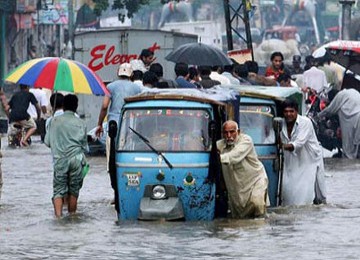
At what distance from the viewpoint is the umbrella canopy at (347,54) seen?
28516 millimetres

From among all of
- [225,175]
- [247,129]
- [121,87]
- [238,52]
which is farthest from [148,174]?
[238,52]

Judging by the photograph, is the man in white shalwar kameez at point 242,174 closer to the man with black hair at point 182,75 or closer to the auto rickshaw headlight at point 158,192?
the auto rickshaw headlight at point 158,192

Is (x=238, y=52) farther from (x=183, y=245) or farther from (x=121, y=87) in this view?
(x=183, y=245)

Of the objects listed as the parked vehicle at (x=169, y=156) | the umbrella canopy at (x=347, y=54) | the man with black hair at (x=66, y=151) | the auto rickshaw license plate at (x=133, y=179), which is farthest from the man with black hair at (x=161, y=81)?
the umbrella canopy at (x=347, y=54)

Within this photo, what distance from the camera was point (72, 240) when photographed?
49.4ft

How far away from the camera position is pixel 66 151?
671 inches

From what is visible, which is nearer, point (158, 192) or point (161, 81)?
point (158, 192)

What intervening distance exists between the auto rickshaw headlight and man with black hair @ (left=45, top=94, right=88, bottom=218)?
1.38 metres

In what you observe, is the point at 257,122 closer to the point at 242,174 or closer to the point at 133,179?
the point at 242,174

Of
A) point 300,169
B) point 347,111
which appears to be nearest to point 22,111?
point 347,111

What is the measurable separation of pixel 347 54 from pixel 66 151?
12708 mm

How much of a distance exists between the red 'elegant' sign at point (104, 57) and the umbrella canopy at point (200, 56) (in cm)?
348

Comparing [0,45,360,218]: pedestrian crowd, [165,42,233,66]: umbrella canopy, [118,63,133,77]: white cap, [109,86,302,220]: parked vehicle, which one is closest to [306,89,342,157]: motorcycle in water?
[165,42,233,66]: umbrella canopy

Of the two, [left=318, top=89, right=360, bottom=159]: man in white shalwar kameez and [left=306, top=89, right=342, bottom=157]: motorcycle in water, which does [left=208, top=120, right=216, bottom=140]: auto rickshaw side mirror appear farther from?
[left=306, top=89, right=342, bottom=157]: motorcycle in water
